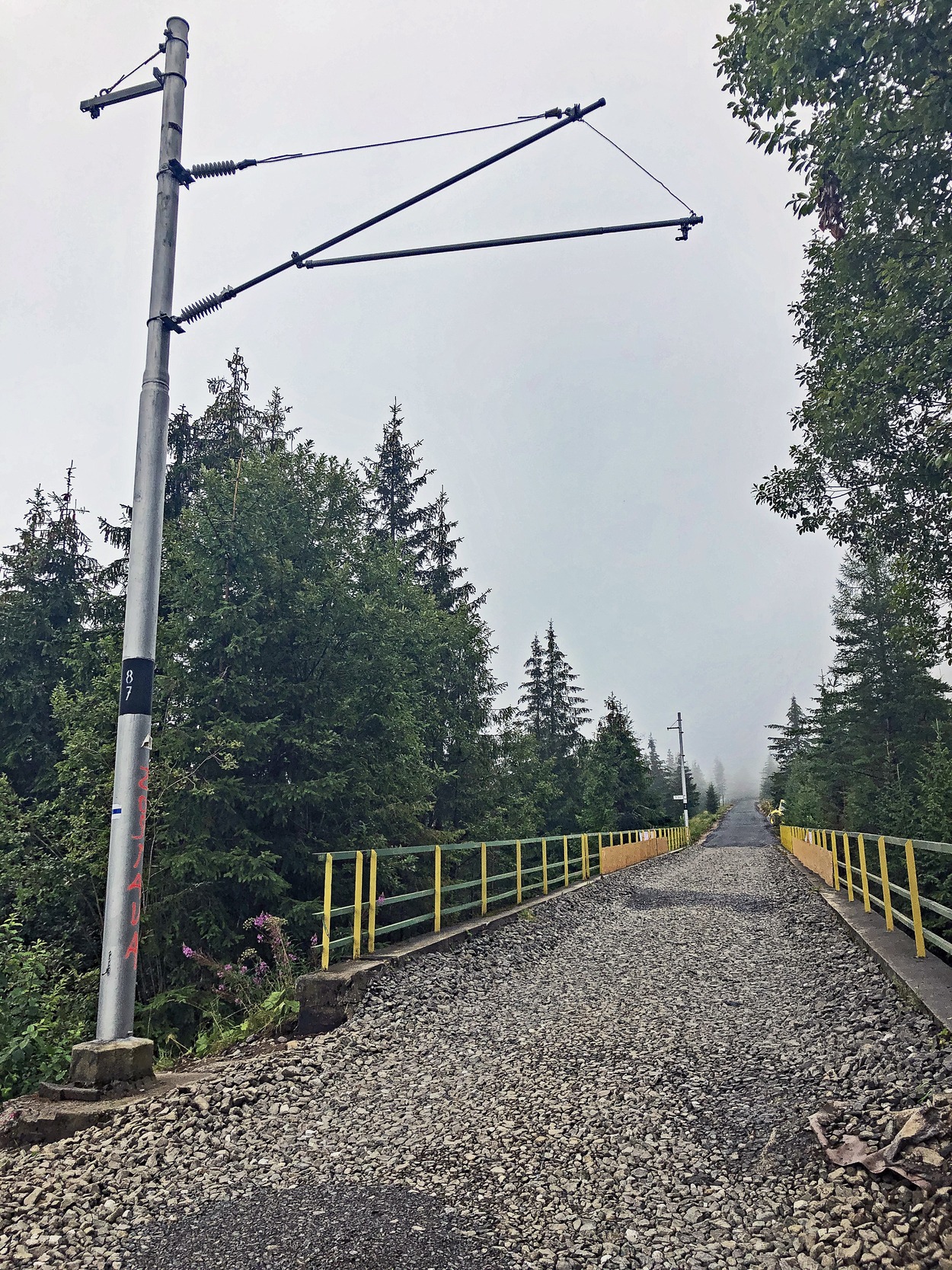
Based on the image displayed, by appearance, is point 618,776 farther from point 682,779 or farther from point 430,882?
point 430,882

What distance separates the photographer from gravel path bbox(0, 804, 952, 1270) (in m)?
3.11

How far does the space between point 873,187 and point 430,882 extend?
44.3 feet

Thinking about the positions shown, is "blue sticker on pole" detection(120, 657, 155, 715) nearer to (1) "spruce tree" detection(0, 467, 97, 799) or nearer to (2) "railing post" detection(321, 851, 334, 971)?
(2) "railing post" detection(321, 851, 334, 971)

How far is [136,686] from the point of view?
554cm

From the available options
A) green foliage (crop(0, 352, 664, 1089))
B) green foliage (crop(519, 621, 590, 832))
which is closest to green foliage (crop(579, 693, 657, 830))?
green foliage (crop(519, 621, 590, 832))

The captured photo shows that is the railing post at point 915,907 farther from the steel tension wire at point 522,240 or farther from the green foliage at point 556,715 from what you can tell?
the green foliage at point 556,715

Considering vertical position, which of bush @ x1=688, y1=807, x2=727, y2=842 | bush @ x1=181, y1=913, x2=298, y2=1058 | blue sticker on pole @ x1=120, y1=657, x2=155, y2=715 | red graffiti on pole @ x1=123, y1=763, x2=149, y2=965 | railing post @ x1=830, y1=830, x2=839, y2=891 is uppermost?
blue sticker on pole @ x1=120, y1=657, x2=155, y2=715

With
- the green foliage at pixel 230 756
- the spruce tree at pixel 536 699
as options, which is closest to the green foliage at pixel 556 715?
the spruce tree at pixel 536 699

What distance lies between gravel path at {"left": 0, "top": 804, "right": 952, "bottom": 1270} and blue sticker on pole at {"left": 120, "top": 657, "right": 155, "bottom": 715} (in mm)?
2432

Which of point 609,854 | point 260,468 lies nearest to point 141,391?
point 260,468

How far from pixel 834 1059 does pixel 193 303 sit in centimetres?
686

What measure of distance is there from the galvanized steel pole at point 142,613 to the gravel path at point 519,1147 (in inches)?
37.4

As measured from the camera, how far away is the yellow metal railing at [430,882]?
24.4 feet

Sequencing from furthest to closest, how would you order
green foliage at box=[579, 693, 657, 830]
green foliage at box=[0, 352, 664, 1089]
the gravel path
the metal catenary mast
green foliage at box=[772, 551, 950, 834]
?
green foliage at box=[579, 693, 657, 830] → green foliage at box=[772, 551, 950, 834] → green foliage at box=[0, 352, 664, 1089] → the metal catenary mast → the gravel path
